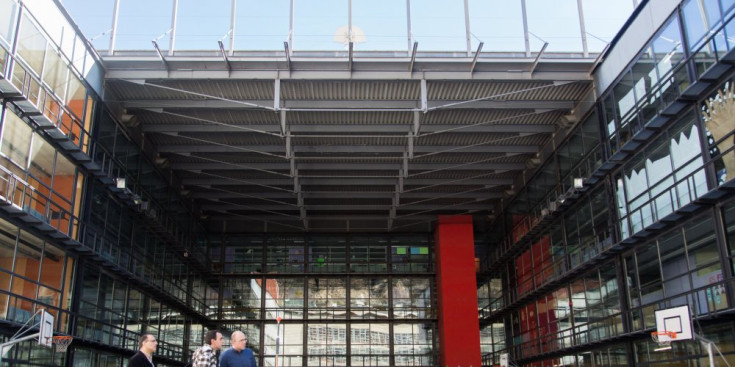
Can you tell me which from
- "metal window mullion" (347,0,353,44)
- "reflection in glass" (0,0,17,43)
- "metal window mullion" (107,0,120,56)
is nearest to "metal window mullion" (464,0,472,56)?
"metal window mullion" (347,0,353,44)

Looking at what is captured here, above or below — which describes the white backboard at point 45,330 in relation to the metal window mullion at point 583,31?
below

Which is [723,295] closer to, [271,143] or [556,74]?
[556,74]

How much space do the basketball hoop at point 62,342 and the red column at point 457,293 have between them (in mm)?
20586

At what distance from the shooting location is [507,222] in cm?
3562

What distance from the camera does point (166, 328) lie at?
1232 inches

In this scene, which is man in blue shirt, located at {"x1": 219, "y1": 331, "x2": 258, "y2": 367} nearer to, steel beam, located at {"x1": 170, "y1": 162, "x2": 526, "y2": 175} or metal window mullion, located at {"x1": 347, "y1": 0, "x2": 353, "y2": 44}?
metal window mullion, located at {"x1": 347, "y1": 0, "x2": 353, "y2": 44}

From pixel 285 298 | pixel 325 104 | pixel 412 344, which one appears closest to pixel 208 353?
pixel 325 104

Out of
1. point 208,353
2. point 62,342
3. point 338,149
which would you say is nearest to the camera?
point 208,353

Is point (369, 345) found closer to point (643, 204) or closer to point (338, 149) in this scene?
point (338, 149)

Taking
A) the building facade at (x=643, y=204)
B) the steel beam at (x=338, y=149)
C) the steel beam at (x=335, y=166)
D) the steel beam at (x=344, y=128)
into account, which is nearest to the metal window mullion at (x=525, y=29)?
the building facade at (x=643, y=204)

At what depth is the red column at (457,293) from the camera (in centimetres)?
3469

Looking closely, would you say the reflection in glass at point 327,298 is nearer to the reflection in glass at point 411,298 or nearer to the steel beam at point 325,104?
the reflection in glass at point 411,298

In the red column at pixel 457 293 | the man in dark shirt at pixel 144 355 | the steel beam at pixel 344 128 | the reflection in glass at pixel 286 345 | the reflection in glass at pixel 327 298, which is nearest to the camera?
the man in dark shirt at pixel 144 355

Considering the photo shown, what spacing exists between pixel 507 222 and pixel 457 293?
15.8ft
